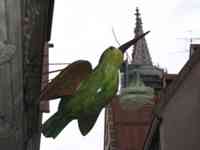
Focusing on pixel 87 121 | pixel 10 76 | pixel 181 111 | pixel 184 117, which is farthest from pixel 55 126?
pixel 181 111

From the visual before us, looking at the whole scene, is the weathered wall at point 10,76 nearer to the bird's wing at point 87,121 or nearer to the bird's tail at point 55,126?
the bird's tail at point 55,126

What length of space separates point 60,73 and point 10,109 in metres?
0.74

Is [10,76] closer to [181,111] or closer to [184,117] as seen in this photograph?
[184,117]

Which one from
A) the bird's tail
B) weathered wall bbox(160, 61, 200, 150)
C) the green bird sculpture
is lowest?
weathered wall bbox(160, 61, 200, 150)

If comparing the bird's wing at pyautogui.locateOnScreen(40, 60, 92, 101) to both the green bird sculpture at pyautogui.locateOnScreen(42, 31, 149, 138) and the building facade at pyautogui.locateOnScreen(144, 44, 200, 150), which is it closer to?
the green bird sculpture at pyautogui.locateOnScreen(42, 31, 149, 138)

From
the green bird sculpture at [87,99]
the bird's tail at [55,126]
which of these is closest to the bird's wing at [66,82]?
the green bird sculpture at [87,99]

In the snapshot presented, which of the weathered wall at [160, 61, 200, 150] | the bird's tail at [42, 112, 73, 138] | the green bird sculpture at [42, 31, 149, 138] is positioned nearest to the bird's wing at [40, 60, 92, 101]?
the green bird sculpture at [42, 31, 149, 138]

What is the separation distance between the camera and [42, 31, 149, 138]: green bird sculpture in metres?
8.10

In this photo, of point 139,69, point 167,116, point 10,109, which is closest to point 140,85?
point 139,69

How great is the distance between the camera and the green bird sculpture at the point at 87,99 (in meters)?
8.10

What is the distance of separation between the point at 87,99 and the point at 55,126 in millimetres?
512

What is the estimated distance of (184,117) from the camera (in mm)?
18125

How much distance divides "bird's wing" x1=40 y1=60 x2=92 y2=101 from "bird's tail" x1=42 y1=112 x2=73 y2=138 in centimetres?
27

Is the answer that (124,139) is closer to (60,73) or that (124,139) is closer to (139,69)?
(139,69)
